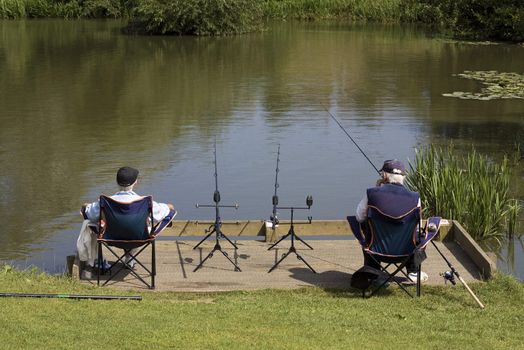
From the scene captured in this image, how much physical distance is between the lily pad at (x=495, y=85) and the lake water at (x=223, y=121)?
0.42 m

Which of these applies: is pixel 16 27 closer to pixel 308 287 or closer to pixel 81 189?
pixel 81 189

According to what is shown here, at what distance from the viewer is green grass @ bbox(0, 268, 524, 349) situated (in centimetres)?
568

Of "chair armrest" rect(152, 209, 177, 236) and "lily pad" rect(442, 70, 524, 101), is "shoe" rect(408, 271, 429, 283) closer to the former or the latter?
"chair armrest" rect(152, 209, 177, 236)

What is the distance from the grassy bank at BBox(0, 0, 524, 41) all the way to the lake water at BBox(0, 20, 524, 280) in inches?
107

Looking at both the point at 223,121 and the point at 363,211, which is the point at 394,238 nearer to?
the point at 363,211

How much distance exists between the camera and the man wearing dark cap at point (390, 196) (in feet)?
24.2

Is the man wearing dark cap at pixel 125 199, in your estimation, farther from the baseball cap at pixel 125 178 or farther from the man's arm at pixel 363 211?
the man's arm at pixel 363 211

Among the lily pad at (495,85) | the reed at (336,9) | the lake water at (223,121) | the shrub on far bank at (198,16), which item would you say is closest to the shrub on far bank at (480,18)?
the lake water at (223,121)

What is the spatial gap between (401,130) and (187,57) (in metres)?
14.0

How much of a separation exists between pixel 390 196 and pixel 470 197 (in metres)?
3.40

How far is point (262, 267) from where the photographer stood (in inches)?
330

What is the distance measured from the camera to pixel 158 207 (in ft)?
25.6

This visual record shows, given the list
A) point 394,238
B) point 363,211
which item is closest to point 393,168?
point 363,211

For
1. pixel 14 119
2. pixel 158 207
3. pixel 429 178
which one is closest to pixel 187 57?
pixel 14 119
